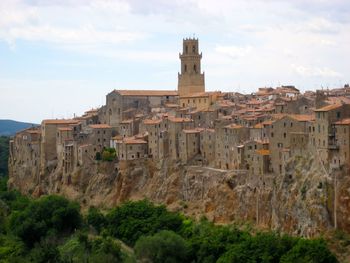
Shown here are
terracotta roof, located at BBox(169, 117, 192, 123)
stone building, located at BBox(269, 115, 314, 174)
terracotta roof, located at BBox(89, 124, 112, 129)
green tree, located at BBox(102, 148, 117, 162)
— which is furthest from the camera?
terracotta roof, located at BBox(89, 124, 112, 129)

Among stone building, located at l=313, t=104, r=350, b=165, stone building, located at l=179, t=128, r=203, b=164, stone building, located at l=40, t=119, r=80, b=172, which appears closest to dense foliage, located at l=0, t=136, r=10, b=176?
stone building, located at l=40, t=119, r=80, b=172

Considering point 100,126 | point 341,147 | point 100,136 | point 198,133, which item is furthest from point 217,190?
Answer: point 100,126

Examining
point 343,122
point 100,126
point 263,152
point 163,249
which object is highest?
point 100,126

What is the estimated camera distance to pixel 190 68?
8556 cm

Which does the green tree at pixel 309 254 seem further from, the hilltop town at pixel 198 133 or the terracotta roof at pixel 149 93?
the terracotta roof at pixel 149 93

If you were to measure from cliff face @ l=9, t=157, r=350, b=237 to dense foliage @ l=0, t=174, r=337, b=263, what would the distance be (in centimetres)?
186

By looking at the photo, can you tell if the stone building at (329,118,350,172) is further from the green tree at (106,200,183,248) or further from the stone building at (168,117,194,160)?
the stone building at (168,117,194,160)

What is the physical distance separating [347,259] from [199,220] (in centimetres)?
1471

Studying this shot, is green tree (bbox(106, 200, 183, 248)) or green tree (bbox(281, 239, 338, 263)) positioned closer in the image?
green tree (bbox(281, 239, 338, 263))

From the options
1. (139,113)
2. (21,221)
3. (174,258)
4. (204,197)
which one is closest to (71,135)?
(139,113)

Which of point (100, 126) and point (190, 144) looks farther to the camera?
point (100, 126)

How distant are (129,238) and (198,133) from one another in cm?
1107

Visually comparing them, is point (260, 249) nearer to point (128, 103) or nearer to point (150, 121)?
point (150, 121)

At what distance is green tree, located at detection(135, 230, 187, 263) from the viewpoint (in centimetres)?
4953
